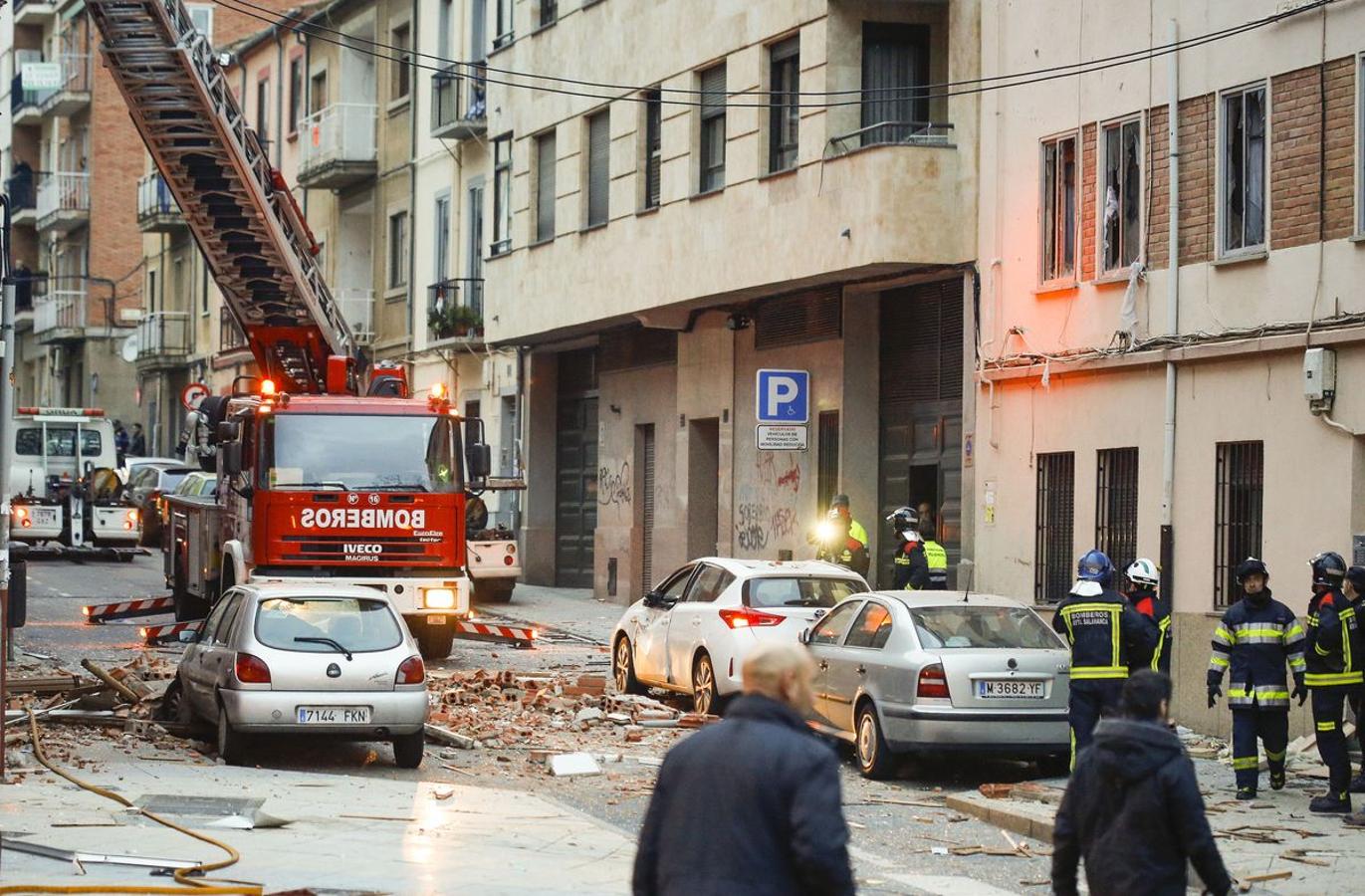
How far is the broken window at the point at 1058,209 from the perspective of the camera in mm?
21922

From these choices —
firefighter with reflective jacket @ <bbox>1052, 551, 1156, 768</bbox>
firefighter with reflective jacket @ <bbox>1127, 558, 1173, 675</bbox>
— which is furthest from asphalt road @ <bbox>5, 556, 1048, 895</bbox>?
firefighter with reflective jacket @ <bbox>1127, 558, 1173, 675</bbox>

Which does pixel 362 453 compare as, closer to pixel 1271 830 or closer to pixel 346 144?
pixel 1271 830

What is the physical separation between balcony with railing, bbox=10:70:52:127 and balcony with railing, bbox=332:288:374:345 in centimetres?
3045

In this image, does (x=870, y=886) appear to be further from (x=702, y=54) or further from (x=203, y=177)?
(x=702, y=54)

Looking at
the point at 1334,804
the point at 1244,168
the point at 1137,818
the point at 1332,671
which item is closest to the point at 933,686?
the point at 1332,671

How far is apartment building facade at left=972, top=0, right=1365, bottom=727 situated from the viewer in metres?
17.8

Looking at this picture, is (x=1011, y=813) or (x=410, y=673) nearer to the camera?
(x=1011, y=813)

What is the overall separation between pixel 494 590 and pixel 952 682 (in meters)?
18.2

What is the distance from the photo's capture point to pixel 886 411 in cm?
2647

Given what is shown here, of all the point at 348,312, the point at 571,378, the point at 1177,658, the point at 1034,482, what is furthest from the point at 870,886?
the point at 348,312

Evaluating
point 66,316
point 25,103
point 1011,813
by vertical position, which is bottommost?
point 1011,813

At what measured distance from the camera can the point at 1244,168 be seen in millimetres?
19172

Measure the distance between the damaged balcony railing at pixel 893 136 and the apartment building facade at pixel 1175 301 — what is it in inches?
32.3

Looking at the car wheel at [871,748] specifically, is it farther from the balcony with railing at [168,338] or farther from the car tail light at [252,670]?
the balcony with railing at [168,338]
